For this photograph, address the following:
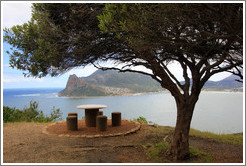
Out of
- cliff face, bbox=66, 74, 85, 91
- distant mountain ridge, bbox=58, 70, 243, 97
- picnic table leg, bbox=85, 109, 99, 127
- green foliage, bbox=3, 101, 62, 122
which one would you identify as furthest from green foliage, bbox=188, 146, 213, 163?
cliff face, bbox=66, 74, 85, 91

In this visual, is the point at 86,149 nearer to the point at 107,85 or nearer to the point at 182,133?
the point at 182,133

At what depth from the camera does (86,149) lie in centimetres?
565

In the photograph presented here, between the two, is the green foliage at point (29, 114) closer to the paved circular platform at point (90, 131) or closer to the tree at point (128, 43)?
the paved circular platform at point (90, 131)

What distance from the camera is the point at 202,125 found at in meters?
9.39

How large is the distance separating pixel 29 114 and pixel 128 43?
878cm

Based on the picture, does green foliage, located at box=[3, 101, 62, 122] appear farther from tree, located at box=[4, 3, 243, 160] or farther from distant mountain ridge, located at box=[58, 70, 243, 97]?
tree, located at box=[4, 3, 243, 160]

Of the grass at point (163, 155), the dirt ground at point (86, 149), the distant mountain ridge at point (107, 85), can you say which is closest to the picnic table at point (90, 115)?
the dirt ground at point (86, 149)

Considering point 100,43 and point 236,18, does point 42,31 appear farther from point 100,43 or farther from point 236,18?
point 236,18

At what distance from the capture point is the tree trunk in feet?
16.9

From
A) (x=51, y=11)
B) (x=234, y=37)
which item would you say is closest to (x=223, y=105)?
(x=234, y=37)

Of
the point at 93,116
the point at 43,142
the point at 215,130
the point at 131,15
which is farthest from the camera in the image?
the point at 215,130

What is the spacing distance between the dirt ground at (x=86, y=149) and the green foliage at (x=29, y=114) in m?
2.92

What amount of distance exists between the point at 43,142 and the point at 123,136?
2.45 meters

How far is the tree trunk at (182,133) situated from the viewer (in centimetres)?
514
